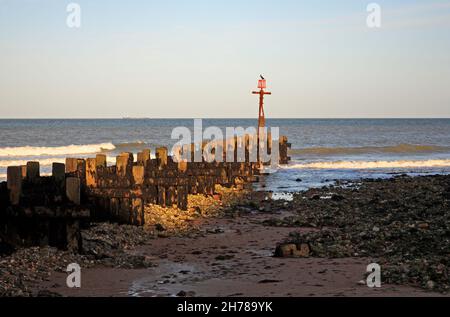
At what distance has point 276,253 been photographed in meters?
10.4

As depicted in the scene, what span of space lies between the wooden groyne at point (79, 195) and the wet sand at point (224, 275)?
2.85 ft

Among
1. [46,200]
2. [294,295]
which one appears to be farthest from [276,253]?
[46,200]

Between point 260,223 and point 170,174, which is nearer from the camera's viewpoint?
point 260,223

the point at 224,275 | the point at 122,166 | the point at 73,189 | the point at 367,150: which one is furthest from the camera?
the point at 367,150

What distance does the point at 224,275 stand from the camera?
906cm

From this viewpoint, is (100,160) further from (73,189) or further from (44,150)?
(44,150)

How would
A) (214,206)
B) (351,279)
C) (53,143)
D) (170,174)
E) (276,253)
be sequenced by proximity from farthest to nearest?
(53,143) → (214,206) → (170,174) → (276,253) → (351,279)

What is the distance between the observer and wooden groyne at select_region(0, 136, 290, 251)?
9664 mm

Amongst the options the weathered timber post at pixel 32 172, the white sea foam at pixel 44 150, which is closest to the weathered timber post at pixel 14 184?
the weathered timber post at pixel 32 172

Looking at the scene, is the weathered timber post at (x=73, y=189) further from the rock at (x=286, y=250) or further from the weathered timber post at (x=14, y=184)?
the rock at (x=286, y=250)

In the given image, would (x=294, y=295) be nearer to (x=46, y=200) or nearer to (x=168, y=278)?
(x=168, y=278)

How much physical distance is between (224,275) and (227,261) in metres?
1.09

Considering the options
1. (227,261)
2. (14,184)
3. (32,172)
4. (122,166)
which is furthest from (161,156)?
(14,184)
